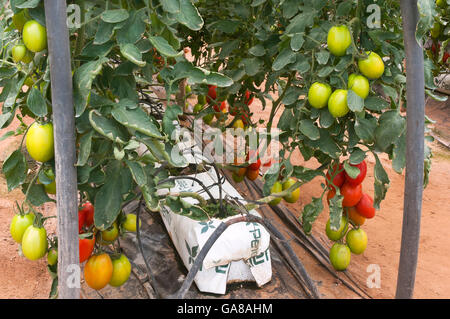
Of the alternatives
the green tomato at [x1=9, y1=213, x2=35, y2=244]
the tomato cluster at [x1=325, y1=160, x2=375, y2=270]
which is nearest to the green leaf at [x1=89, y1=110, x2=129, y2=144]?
the green tomato at [x1=9, y1=213, x2=35, y2=244]

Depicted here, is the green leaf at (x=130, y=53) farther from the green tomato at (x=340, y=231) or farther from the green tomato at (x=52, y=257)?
the green tomato at (x=340, y=231)

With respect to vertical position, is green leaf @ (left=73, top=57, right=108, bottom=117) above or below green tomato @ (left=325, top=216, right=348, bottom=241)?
above

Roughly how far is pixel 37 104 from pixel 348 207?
4.32 feet

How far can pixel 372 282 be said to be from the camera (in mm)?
2098

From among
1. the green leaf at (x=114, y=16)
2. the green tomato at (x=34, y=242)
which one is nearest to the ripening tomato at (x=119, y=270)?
the green tomato at (x=34, y=242)

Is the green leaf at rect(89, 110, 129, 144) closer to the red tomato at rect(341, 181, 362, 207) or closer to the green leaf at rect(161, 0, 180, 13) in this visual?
the green leaf at rect(161, 0, 180, 13)

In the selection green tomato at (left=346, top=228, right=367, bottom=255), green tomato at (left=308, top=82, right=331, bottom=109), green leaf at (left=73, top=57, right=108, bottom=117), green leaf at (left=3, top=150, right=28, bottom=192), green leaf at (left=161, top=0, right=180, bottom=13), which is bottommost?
green tomato at (left=346, top=228, right=367, bottom=255)

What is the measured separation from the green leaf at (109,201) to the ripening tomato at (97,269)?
13.2 inches

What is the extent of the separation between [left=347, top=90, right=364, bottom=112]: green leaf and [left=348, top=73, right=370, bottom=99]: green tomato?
3 centimetres

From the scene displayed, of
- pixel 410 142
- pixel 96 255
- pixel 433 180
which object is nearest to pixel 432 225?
pixel 433 180

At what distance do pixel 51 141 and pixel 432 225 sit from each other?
8.37 ft

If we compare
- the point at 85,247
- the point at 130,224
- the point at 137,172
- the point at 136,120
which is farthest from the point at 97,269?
the point at 136,120

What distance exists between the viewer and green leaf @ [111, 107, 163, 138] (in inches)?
35.9

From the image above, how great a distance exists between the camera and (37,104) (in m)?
0.94
